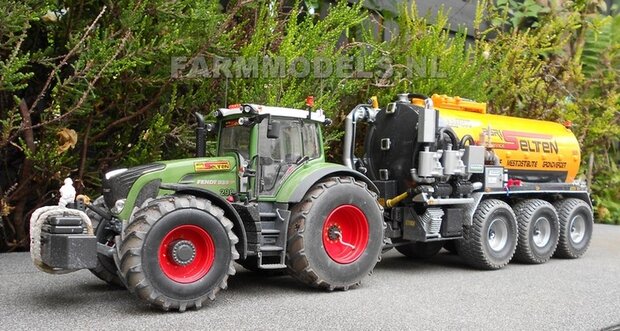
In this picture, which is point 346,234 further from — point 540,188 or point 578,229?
point 578,229

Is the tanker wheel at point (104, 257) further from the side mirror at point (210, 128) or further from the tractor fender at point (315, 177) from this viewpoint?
the tractor fender at point (315, 177)

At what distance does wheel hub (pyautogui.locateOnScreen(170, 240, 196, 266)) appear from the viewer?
5.59 metres

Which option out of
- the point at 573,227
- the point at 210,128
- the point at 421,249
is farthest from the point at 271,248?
the point at 573,227

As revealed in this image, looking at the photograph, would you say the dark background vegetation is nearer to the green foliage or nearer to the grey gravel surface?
the green foliage

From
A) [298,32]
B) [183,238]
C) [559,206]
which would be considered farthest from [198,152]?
[559,206]

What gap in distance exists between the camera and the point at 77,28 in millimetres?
7910

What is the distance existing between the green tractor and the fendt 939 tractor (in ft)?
0.04

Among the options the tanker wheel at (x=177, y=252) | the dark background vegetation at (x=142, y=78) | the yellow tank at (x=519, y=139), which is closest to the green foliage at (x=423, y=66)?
the dark background vegetation at (x=142, y=78)

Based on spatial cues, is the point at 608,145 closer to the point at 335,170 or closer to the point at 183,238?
the point at 335,170

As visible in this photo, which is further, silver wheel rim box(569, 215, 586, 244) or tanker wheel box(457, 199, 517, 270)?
silver wheel rim box(569, 215, 586, 244)

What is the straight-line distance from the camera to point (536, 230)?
9195 mm

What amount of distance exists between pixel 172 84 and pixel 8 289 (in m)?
3.36

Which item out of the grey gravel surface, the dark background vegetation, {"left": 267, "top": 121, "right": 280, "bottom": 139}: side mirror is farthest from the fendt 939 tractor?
the dark background vegetation

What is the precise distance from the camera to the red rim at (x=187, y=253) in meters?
5.57
